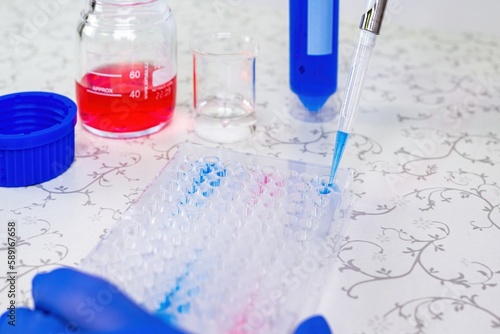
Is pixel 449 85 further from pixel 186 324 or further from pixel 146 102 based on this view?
pixel 186 324

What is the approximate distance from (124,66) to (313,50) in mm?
251

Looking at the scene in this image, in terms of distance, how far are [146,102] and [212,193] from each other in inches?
8.8

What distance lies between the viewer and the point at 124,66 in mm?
954

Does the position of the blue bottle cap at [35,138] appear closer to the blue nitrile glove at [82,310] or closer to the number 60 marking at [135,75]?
the number 60 marking at [135,75]

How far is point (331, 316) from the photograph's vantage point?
2.14 feet

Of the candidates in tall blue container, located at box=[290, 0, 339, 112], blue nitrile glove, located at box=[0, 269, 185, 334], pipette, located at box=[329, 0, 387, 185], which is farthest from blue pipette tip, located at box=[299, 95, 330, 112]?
blue nitrile glove, located at box=[0, 269, 185, 334]

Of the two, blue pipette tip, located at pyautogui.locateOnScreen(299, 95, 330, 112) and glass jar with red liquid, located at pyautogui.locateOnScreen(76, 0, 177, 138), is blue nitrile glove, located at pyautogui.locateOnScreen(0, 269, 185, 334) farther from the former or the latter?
blue pipette tip, located at pyautogui.locateOnScreen(299, 95, 330, 112)

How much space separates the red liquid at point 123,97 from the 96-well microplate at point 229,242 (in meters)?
0.11

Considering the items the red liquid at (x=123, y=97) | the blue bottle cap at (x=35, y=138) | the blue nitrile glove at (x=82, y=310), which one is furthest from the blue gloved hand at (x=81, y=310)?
the red liquid at (x=123, y=97)

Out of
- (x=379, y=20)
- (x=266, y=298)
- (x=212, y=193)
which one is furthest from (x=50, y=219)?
(x=379, y=20)

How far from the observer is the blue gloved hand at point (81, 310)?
549 mm

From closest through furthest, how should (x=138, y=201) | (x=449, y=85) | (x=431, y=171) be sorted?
1. (x=138, y=201)
2. (x=431, y=171)
3. (x=449, y=85)

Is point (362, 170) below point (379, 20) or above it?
below

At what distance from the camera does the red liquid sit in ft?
3.02
